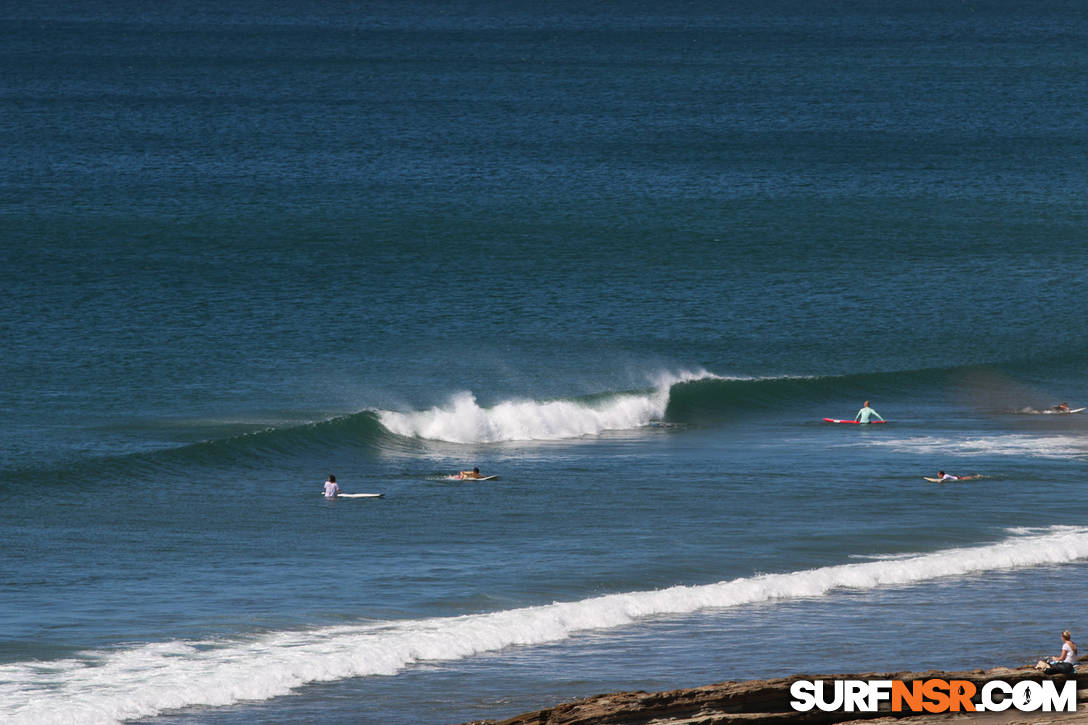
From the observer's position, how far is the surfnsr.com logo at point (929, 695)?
19.9 m

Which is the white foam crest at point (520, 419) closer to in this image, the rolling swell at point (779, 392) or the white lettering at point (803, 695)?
the rolling swell at point (779, 392)

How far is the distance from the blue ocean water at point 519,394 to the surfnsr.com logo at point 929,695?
4.09 metres

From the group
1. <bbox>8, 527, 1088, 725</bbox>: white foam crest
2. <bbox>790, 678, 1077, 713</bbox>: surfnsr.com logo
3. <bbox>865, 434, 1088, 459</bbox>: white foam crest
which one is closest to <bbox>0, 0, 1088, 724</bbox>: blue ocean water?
<bbox>8, 527, 1088, 725</bbox>: white foam crest

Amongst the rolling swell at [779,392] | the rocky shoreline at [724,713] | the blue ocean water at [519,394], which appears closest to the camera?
the rocky shoreline at [724,713]

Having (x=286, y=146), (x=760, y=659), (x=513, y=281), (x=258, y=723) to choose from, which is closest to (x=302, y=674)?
(x=258, y=723)

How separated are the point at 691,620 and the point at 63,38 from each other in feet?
576

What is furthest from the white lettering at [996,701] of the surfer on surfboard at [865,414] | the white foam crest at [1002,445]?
the surfer on surfboard at [865,414]

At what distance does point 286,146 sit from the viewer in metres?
112

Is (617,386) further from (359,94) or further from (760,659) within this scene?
(359,94)

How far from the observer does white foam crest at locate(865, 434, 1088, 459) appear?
1828 inches

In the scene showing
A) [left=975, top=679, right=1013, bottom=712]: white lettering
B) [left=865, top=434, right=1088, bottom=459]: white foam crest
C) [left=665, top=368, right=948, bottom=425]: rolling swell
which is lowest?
[left=975, top=679, right=1013, bottom=712]: white lettering

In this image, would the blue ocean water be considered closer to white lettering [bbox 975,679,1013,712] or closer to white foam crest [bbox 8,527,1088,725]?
white foam crest [bbox 8,527,1088,725]

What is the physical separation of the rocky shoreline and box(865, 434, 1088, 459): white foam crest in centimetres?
2710

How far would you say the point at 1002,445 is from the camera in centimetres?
4784
